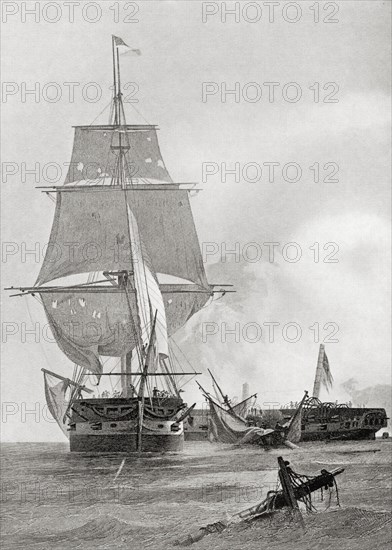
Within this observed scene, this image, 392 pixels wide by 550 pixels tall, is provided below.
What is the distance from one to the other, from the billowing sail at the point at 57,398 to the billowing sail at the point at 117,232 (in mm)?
942

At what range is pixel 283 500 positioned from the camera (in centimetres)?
824

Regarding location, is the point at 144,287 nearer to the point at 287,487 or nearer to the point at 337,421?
the point at 337,421

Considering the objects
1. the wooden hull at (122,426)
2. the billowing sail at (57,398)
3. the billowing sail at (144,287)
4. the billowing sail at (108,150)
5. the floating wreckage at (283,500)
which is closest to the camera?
the floating wreckage at (283,500)

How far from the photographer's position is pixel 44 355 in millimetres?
8719

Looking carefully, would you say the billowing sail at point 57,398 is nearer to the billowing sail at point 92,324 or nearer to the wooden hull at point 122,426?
the wooden hull at point 122,426

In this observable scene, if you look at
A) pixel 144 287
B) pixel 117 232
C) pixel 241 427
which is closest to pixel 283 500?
pixel 241 427

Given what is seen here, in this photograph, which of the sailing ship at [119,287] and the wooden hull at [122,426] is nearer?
the sailing ship at [119,287]

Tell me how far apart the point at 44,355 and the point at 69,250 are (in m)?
1.04

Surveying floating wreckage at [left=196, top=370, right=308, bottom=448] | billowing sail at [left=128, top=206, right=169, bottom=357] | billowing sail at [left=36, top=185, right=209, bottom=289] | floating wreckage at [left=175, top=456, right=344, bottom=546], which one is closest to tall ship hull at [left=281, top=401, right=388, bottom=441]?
floating wreckage at [left=196, top=370, right=308, bottom=448]

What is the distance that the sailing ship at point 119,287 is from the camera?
8.86m

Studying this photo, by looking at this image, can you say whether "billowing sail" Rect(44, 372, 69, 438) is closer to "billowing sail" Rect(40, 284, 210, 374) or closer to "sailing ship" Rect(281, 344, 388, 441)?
"billowing sail" Rect(40, 284, 210, 374)

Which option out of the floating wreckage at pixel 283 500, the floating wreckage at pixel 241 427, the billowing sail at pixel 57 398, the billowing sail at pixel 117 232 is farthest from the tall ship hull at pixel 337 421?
the billowing sail at pixel 57 398

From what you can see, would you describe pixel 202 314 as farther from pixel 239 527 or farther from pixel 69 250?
pixel 239 527

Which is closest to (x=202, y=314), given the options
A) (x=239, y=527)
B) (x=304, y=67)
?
(x=239, y=527)
